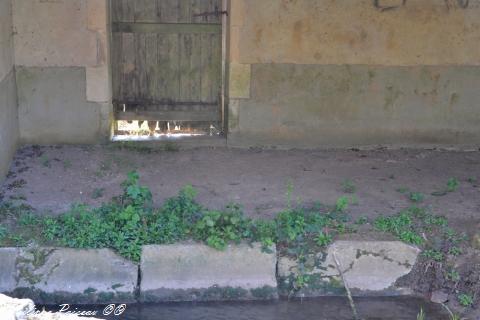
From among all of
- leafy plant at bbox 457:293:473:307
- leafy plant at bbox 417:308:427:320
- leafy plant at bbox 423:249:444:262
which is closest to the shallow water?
leafy plant at bbox 417:308:427:320

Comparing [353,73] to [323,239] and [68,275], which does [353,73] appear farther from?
[68,275]

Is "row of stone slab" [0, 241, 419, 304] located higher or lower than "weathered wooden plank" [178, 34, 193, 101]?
lower

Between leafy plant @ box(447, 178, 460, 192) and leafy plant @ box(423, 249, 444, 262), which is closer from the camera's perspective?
leafy plant @ box(423, 249, 444, 262)

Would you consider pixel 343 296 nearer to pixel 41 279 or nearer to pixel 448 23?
pixel 41 279

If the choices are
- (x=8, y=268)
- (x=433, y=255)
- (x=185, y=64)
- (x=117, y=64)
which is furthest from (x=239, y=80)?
(x=8, y=268)

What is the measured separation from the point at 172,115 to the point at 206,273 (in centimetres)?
292

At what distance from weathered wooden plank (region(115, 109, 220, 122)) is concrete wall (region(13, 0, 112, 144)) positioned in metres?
0.43

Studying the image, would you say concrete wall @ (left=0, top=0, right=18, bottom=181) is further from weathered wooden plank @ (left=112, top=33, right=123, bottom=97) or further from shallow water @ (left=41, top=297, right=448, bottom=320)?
shallow water @ (left=41, top=297, right=448, bottom=320)

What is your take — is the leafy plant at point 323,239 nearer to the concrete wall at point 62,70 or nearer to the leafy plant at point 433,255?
the leafy plant at point 433,255

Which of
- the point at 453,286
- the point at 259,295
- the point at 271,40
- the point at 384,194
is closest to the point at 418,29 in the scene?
the point at 271,40

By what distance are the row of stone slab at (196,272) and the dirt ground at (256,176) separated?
0.55 m

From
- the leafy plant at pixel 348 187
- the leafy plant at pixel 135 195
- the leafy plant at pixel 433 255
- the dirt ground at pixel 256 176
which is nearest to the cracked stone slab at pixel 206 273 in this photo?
the leafy plant at pixel 135 195

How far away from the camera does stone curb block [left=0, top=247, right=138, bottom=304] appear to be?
226 inches

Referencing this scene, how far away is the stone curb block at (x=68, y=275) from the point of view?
Result: 18.8 ft
